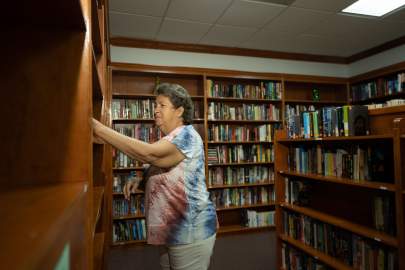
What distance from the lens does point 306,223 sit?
2.23 m

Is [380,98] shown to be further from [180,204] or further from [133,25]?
[180,204]

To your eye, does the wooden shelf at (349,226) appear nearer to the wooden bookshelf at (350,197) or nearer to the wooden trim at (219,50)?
the wooden bookshelf at (350,197)

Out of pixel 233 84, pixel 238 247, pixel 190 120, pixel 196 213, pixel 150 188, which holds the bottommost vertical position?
pixel 238 247

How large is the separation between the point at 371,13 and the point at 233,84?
5.76ft

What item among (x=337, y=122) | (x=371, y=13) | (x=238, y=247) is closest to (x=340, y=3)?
(x=371, y=13)

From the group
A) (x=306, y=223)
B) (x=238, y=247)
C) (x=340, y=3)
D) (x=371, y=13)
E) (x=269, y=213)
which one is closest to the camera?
(x=306, y=223)

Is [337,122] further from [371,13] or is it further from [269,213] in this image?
[269,213]

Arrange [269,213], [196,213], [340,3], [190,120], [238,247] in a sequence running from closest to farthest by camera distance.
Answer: [196,213], [190,120], [340,3], [238,247], [269,213]

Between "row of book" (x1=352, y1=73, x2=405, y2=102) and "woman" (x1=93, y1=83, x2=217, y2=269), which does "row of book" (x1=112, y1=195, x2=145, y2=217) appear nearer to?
"woman" (x1=93, y1=83, x2=217, y2=269)

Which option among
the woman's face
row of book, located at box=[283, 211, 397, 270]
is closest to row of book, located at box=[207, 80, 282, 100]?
row of book, located at box=[283, 211, 397, 270]

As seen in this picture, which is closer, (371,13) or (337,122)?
(337,122)

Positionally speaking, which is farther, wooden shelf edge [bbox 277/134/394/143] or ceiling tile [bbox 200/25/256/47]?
ceiling tile [bbox 200/25/256/47]

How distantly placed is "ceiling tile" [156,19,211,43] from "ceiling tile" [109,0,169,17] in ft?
0.72

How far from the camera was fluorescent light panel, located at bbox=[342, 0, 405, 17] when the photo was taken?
8.34ft
